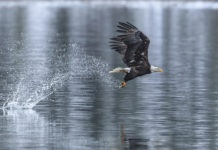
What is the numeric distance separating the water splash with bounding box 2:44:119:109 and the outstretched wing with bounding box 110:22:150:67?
7.94 ft

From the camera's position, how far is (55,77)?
26.7 metres

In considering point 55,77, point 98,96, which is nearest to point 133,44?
point 98,96

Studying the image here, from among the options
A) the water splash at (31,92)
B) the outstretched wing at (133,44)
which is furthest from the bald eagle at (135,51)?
the water splash at (31,92)

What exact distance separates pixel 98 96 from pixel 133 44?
295cm

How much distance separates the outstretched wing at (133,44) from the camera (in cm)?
1964

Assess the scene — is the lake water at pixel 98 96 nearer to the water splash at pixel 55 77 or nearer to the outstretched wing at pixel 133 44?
the water splash at pixel 55 77

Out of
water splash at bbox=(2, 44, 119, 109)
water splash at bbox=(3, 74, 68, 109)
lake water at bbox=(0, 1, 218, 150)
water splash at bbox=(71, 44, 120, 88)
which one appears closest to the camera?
lake water at bbox=(0, 1, 218, 150)

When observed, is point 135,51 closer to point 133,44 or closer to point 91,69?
point 133,44

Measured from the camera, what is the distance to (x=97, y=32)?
49281 millimetres

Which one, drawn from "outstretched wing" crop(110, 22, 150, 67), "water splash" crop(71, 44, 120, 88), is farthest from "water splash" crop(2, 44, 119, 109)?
"outstretched wing" crop(110, 22, 150, 67)

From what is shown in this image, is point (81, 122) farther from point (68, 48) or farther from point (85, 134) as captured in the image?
point (68, 48)

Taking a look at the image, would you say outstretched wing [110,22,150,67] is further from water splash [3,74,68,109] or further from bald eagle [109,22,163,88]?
water splash [3,74,68,109]

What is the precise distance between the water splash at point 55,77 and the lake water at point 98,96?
3 cm

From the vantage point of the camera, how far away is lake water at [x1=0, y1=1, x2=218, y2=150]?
55.0 ft
